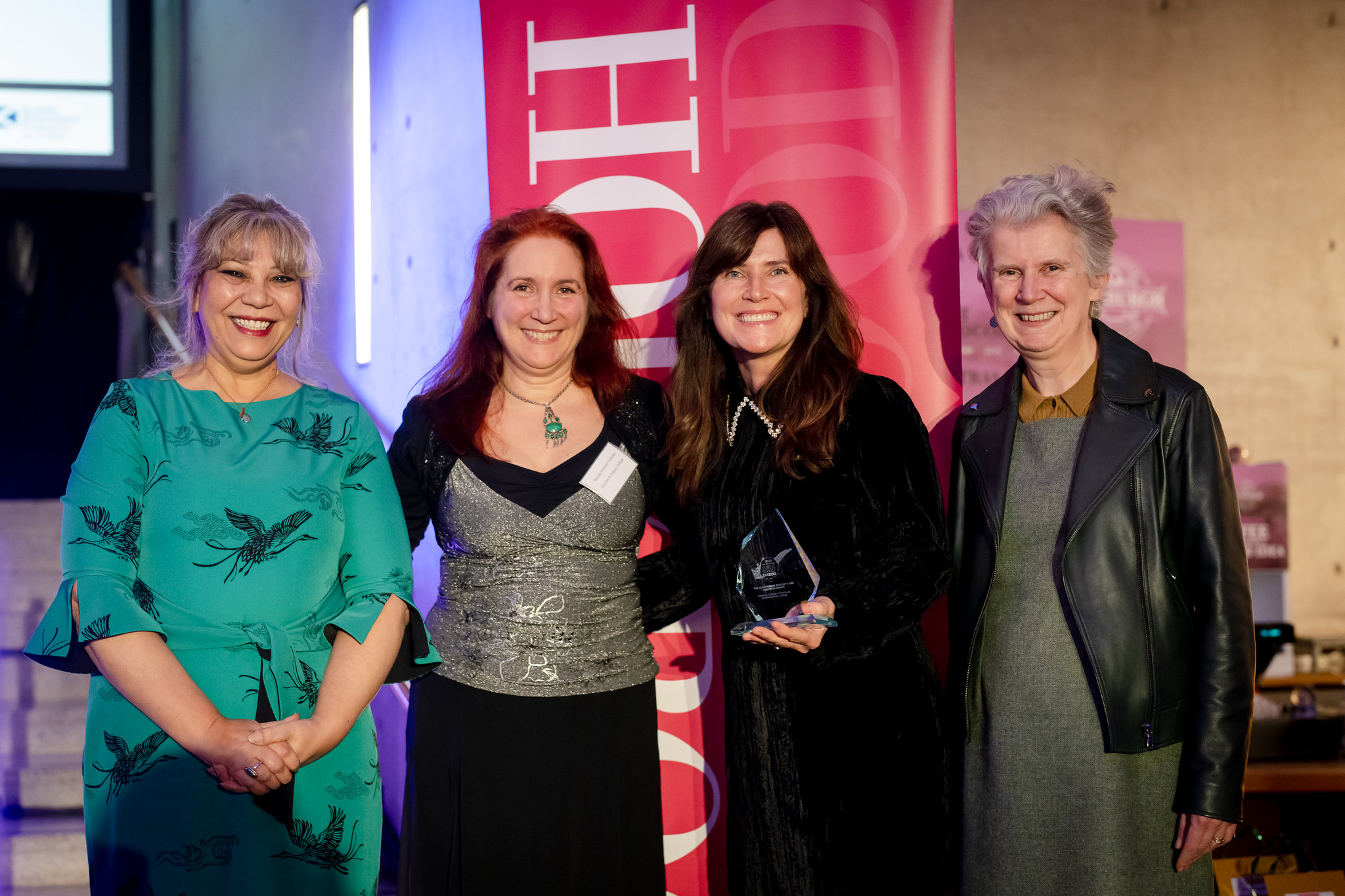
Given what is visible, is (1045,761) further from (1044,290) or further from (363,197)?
(363,197)

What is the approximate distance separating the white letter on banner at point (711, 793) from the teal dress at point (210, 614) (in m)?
1.00

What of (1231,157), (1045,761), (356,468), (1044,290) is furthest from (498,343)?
(1231,157)

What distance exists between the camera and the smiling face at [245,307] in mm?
1686

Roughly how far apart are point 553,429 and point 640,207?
2.70 ft

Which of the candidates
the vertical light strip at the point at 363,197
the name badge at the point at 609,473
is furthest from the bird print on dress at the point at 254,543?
the vertical light strip at the point at 363,197

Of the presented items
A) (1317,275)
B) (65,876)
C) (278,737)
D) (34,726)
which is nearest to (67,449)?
(34,726)

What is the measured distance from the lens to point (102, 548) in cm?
152

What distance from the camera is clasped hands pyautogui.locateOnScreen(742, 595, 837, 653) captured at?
1.74 m

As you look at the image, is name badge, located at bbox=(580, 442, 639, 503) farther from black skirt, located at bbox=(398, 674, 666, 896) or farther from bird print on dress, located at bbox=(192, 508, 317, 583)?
bird print on dress, located at bbox=(192, 508, 317, 583)

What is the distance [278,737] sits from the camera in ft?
5.04

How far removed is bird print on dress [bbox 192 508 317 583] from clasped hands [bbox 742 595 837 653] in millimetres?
852

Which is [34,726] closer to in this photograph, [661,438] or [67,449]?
[67,449]

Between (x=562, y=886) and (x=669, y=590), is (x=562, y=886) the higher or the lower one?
the lower one

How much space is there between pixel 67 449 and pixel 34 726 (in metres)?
3.24
